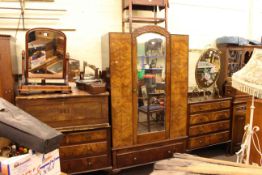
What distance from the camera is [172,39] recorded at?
106 inches

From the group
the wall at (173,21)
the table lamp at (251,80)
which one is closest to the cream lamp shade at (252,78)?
the table lamp at (251,80)

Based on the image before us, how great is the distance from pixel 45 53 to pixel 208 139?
241 centimetres

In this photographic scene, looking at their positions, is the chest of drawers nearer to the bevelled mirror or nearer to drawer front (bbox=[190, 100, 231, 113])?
drawer front (bbox=[190, 100, 231, 113])

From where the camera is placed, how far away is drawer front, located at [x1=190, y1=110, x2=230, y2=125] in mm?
2975

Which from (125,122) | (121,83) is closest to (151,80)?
(121,83)

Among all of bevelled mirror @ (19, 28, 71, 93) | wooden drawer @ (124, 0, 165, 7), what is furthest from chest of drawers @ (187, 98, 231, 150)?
bevelled mirror @ (19, 28, 71, 93)

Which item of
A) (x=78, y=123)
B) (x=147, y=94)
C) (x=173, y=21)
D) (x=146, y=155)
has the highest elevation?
(x=173, y=21)

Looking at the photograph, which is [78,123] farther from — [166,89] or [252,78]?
[252,78]

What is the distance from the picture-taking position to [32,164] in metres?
1.18

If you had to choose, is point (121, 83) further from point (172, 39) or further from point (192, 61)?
point (192, 61)

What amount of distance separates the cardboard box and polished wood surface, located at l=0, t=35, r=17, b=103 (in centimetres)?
116

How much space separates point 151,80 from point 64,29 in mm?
1246

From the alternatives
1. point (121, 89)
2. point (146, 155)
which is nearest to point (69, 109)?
point (121, 89)

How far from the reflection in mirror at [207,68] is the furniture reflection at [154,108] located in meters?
0.87
